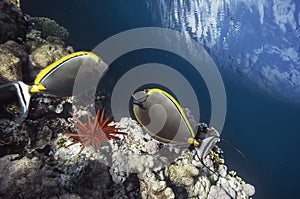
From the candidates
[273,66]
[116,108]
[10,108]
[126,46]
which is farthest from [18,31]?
[273,66]

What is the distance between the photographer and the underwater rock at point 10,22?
3.31 meters

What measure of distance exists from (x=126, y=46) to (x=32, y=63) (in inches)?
477

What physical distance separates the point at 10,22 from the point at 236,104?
51688 mm

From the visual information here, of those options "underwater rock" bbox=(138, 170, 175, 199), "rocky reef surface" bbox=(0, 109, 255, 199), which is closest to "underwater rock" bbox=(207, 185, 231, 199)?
"rocky reef surface" bbox=(0, 109, 255, 199)

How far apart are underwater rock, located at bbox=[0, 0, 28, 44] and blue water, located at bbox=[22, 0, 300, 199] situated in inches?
202

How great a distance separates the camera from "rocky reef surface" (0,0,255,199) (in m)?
2.19

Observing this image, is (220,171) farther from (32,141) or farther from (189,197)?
(32,141)

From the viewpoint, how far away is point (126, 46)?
48.9 feet

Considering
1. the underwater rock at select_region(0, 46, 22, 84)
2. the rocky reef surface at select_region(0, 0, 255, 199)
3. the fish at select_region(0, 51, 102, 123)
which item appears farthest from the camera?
the underwater rock at select_region(0, 46, 22, 84)

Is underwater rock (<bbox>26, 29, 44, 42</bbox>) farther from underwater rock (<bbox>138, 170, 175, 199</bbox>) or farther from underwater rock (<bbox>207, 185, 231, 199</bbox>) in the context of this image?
underwater rock (<bbox>207, 185, 231, 199</bbox>)

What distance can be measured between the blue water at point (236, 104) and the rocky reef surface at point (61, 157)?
18.6 feet

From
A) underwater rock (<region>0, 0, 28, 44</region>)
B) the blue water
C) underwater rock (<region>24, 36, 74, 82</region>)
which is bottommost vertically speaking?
the blue water

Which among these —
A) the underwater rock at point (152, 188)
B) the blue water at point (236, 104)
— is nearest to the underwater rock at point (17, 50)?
the underwater rock at point (152, 188)

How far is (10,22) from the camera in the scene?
344cm
